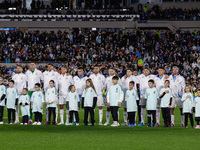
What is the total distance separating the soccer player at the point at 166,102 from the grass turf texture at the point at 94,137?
0.95m

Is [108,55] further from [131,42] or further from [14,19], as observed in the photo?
[14,19]

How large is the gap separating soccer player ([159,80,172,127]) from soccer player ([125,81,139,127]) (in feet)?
3.53

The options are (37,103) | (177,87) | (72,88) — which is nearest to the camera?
(72,88)

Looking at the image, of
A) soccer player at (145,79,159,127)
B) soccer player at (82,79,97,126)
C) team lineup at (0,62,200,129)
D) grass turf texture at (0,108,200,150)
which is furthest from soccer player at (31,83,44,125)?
soccer player at (145,79,159,127)

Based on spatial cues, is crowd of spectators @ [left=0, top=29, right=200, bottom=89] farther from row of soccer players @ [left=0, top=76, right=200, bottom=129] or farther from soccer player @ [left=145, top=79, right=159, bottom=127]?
soccer player @ [left=145, top=79, right=159, bottom=127]

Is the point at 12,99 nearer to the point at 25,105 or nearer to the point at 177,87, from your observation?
the point at 25,105

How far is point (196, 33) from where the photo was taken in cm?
4922

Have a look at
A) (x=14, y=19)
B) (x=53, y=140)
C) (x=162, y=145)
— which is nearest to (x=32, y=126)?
(x=53, y=140)

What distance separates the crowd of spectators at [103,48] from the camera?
43.6m

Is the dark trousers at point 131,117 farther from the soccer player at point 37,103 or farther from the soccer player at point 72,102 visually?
the soccer player at point 37,103

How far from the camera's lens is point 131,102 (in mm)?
18922

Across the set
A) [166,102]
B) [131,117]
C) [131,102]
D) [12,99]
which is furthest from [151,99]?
[12,99]

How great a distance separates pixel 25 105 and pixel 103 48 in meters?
28.0

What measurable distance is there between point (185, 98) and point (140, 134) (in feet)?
11.7
